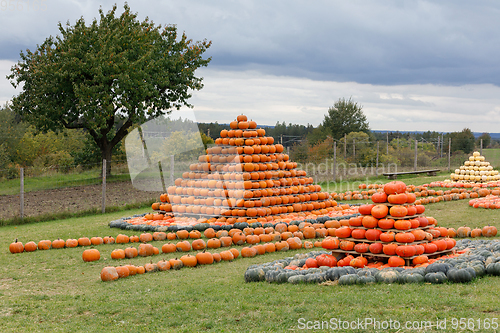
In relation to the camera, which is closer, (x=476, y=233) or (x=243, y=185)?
(x=476, y=233)

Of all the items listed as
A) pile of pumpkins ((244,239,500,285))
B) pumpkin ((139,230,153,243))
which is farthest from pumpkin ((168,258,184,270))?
pumpkin ((139,230,153,243))

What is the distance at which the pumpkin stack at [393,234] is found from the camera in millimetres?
7219

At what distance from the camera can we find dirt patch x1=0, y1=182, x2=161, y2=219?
57.7ft

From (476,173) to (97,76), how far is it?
20457 millimetres

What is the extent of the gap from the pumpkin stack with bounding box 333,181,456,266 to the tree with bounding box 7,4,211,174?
20284mm

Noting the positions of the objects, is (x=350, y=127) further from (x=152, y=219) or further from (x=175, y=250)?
(x=175, y=250)

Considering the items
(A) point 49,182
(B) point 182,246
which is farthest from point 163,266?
(A) point 49,182

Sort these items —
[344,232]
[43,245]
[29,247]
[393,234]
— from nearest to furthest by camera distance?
[393,234] → [344,232] → [29,247] → [43,245]

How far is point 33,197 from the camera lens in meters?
20.5

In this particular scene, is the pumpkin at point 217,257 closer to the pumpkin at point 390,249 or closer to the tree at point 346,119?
the pumpkin at point 390,249

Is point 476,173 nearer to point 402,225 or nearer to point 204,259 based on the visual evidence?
point 402,225

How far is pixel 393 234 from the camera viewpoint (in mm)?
7348

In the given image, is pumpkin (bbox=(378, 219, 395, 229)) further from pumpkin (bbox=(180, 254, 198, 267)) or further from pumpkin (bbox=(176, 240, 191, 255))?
pumpkin (bbox=(176, 240, 191, 255))

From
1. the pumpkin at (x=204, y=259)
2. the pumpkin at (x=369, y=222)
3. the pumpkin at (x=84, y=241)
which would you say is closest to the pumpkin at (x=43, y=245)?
the pumpkin at (x=84, y=241)
